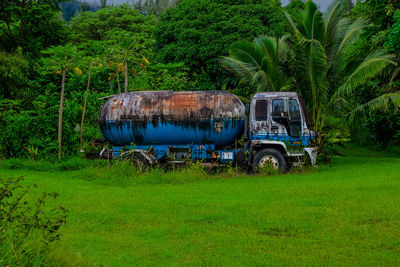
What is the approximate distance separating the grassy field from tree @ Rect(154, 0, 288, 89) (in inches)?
616

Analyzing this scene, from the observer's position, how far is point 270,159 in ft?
48.0

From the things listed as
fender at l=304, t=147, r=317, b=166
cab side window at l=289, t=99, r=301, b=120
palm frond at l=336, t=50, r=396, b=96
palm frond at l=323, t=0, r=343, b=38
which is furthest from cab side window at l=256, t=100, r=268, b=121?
palm frond at l=323, t=0, r=343, b=38

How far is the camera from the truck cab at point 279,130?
14.4m

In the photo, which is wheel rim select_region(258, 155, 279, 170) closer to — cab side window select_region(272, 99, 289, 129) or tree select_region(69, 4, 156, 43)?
cab side window select_region(272, 99, 289, 129)

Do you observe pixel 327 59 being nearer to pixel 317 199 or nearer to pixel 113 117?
pixel 113 117

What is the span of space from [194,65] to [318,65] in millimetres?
13197

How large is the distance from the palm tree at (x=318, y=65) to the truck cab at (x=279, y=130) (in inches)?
129

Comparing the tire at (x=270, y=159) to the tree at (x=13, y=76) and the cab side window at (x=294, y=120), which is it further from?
the tree at (x=13, y=76)

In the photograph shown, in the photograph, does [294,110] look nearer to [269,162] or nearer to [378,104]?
[269,162]

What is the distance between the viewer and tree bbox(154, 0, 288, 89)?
2834cm

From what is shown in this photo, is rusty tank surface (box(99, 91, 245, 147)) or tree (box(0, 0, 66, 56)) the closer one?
rusty tank surface (box(99, 91, 245, 147))

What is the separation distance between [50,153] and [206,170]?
6.20m

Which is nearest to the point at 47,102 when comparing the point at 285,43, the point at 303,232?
the point at 285,43

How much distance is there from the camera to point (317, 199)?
33.0 feet
